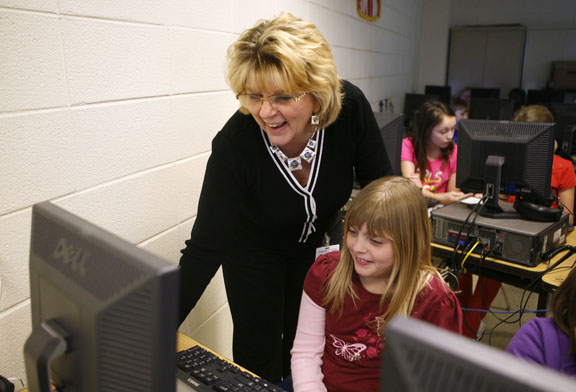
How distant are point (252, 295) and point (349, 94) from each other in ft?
2.36

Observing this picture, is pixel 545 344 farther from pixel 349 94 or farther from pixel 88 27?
pixel 88 27

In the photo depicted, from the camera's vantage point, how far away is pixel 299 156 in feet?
4.59

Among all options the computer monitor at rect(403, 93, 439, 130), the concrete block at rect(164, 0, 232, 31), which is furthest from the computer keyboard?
the computer monitor at rect(403, 93, 439, 130)

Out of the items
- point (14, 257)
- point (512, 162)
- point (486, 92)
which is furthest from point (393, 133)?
point (486, 92)

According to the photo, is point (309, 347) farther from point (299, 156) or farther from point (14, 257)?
point (14, 257)

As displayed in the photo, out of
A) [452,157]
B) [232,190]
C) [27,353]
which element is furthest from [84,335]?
[452,157]

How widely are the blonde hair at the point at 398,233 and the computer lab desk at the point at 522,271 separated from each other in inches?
28.6

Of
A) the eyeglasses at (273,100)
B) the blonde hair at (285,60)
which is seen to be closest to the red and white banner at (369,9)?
the blonde hair at (285,60)

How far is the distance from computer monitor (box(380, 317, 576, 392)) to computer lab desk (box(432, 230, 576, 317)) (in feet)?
4.92

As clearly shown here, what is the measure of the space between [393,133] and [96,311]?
2.06 metres

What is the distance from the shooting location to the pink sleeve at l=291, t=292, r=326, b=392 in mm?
1188

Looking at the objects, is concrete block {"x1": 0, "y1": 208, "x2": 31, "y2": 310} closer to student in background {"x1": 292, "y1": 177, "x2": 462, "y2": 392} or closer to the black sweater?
the black sweater

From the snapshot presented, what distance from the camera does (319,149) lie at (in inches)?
56.1

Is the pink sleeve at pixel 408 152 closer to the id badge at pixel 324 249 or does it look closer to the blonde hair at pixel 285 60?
the id badge at pixel 324 249
